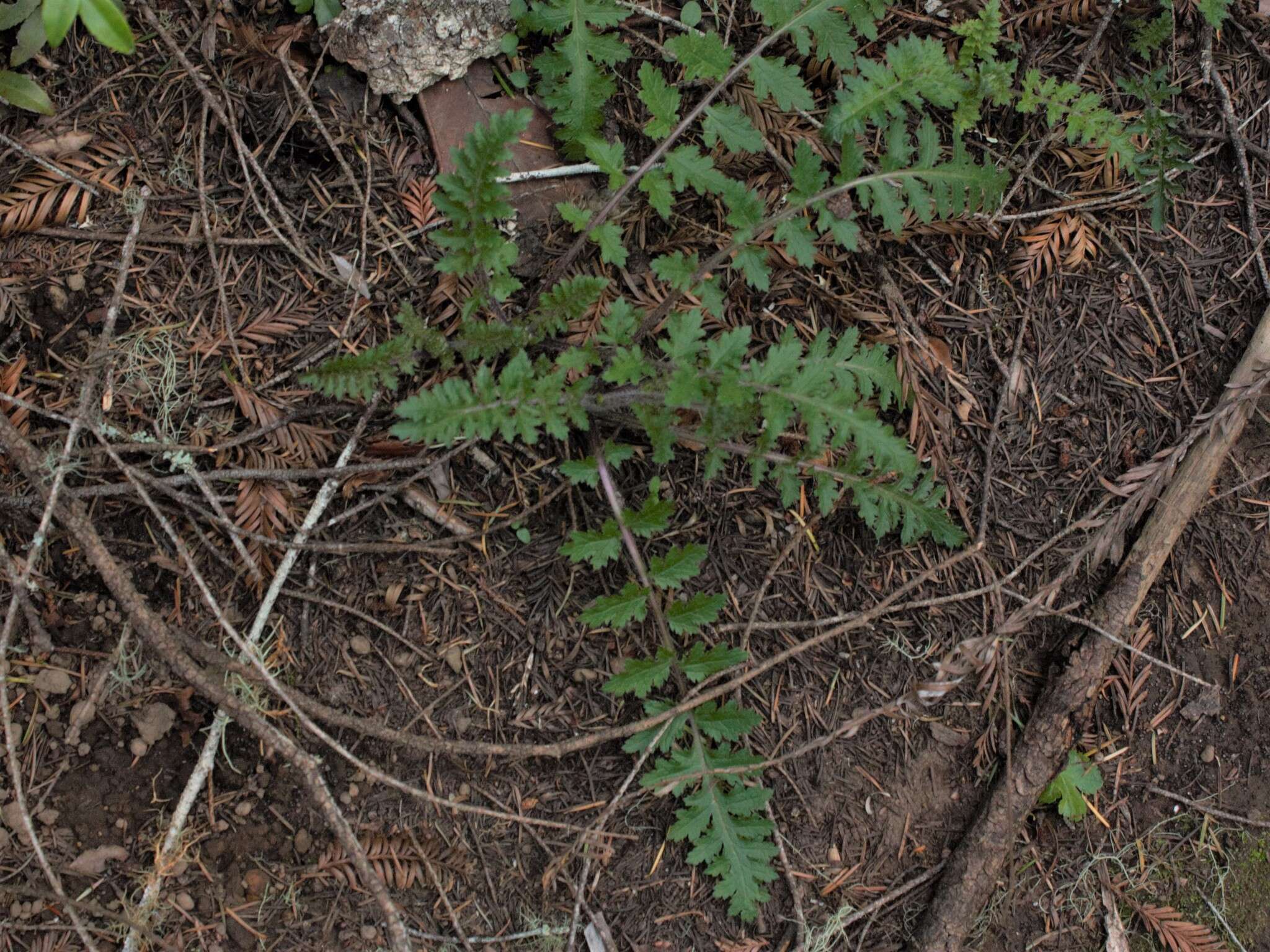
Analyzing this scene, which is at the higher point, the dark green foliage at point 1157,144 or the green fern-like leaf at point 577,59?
the green fern-like leaf at point 577,59

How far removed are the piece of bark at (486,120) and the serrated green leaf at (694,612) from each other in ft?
4.39

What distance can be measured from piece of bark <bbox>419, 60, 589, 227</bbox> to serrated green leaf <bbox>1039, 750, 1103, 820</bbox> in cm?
258

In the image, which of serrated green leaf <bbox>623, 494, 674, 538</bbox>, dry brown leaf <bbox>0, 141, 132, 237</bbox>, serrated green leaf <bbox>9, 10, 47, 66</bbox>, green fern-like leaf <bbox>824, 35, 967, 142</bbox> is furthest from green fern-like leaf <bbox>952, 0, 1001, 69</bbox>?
serrated green leaf <bbox>9, 10, 47, 66</bbox>

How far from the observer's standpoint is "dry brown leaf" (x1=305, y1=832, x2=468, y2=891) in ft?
9.79

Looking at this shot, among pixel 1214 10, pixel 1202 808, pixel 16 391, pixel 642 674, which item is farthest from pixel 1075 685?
pixel 16 391

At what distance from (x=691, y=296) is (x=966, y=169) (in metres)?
0.96

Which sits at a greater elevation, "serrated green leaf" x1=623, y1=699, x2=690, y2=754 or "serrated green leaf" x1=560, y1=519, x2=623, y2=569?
"serrated green leaf" x1=560, y1=519, x2=623, y2=569

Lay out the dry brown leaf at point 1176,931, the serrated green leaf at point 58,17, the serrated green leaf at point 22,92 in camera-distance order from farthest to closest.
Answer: the dry brown leaf at point 1176,931 < the serrated green leaf at point 22,92 < the serrated green leaf at point 58,17

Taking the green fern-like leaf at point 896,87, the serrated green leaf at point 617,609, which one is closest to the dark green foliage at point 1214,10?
the green fern-like leaf at point 896,87

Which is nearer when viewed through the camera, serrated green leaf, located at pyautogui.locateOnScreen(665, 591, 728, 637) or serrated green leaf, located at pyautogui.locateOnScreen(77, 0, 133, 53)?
serrated green leaf, located at pyautogui.locateOnScreen(77, 0, 133, 53)

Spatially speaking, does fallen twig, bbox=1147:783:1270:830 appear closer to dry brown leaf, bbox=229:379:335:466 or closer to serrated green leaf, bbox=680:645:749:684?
serrated green leaf, bbox=680:645:749:684

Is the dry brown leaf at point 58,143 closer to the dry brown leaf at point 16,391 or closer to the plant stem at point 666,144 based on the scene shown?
the dry brown leaf at point 16,391

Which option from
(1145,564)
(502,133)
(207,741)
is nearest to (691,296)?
(502,133)

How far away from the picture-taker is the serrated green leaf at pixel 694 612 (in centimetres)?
299
